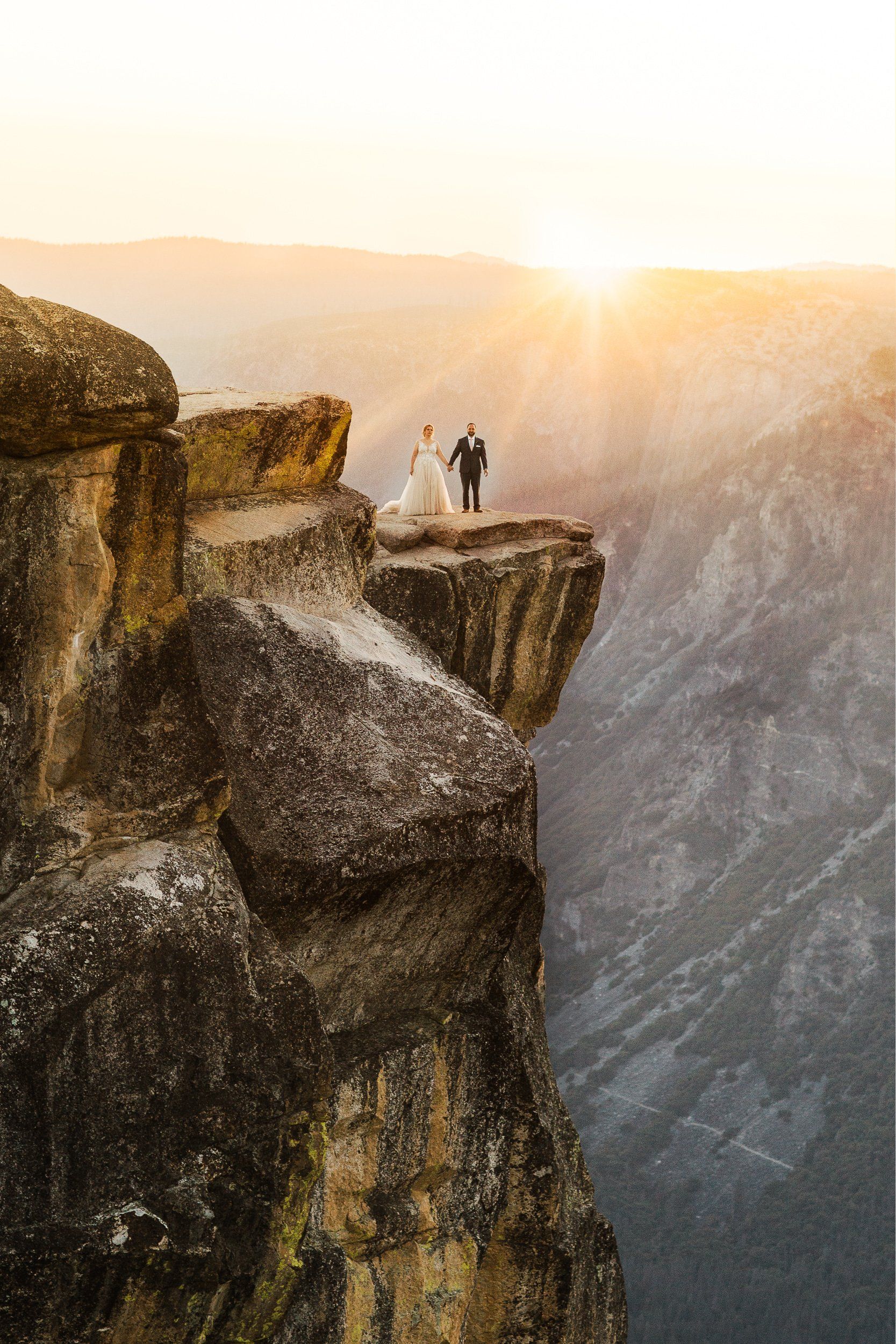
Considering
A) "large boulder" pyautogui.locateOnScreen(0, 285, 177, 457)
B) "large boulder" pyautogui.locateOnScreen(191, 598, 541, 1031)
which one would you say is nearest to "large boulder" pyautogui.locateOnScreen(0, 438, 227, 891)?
"large boulder" pyautogui.locateOnScreen(0, 285, 177, 457)

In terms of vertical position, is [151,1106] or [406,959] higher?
[151,1106]

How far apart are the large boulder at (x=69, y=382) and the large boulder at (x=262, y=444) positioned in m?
3.37

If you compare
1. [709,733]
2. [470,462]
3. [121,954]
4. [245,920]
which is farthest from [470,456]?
[709,733]

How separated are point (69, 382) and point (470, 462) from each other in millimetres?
14286

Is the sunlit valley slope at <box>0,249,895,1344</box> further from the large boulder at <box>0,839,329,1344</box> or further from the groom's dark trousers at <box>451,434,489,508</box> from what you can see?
the large boulder at <box>0,839,329,1344</box>

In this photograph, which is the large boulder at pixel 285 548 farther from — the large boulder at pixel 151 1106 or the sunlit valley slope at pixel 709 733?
the sunlit valley slope at pixel 709 733

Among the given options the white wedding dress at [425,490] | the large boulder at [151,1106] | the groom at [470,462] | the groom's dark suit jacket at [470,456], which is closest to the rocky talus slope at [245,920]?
the large boulder at [151,1106]

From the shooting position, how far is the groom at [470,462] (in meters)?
22.1

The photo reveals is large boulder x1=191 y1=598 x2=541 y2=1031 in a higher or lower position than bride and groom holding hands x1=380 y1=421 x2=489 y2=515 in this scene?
lower

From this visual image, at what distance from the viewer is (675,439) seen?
86.9 metres

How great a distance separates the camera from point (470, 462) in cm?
2252

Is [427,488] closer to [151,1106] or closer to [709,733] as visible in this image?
[151,1106]

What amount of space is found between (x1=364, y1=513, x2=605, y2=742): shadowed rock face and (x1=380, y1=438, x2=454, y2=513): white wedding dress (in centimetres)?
104

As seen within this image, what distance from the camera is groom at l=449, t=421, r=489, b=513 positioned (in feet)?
72.6
